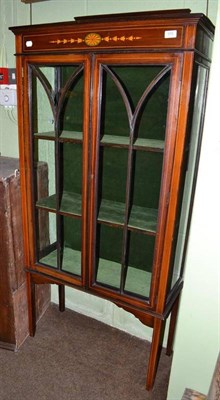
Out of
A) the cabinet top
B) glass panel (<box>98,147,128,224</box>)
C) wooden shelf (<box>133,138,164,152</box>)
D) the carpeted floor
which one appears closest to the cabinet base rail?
the carpeted floor

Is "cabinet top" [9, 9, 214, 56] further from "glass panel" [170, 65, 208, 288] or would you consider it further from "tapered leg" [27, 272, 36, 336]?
"tapered leg" [27, 272, 36, 336]

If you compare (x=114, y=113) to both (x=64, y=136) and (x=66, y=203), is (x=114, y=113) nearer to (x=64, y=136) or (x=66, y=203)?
(x=64, y=136)

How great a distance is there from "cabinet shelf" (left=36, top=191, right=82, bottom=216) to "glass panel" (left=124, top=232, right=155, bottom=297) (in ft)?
1.23

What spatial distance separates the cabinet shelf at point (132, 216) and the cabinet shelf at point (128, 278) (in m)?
0.36

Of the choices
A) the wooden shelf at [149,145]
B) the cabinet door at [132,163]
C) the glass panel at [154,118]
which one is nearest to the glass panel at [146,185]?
the cabinet door at [132,163]

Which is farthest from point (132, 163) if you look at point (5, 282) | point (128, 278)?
point (5, 282)

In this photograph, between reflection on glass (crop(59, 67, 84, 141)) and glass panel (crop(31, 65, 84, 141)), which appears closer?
glass panel (crop(31, 65, 84, 141))

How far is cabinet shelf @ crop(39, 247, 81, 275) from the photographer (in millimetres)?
1805

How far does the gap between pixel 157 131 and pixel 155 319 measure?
961mm

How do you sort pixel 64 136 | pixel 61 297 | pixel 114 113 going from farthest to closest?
pixel 61 297
pixel 114 113
pixel 64 136

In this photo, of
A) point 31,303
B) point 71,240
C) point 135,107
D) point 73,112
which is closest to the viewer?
point 135,107

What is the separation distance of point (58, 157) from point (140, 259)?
782 millimetres

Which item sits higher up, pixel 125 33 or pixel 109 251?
pixel 125 33

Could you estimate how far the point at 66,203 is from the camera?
182 centimetres
